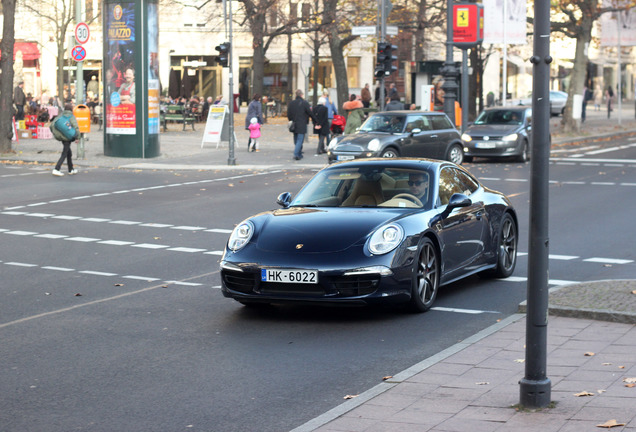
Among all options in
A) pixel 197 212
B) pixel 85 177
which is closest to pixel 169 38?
pixel 85 177

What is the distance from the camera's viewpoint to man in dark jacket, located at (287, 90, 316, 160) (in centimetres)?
3047

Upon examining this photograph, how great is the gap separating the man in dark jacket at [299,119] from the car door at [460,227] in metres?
19.5

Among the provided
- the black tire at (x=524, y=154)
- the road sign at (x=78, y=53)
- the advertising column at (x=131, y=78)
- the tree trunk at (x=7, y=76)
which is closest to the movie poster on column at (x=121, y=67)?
the advertising column at (x=131, y=78)

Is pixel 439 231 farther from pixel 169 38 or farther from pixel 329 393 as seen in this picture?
pixel 169 38

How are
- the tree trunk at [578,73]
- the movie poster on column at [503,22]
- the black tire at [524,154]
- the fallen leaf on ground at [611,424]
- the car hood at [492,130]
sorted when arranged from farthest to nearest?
the tree trunk at [578,73]
the movie poster on column at [503,22]
the car hood at [492,130]
the black tire at [524,154]
the fallen leaf on ground at [611,424]

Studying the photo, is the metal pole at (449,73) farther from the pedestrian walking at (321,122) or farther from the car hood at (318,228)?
the car hood at (318,228)

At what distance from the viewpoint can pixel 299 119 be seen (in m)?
31.2

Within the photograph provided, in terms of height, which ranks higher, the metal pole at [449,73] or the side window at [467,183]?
the metal pole at [449,73]

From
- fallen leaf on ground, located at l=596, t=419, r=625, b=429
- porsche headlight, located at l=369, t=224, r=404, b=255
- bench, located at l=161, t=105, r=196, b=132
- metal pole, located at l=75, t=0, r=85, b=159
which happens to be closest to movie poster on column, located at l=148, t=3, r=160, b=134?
metal pole, located at l=75, t=0, r=85, b=159

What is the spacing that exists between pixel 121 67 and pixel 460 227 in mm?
22311

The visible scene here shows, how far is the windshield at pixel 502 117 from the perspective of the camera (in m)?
30.8

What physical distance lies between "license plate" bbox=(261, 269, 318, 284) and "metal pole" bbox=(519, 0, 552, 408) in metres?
2.93

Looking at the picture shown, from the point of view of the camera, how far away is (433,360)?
7418 millimetres

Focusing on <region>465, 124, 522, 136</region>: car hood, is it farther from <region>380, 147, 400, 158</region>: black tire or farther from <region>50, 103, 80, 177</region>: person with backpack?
<region>50, 103, 80, 177</region>: person with backpack
